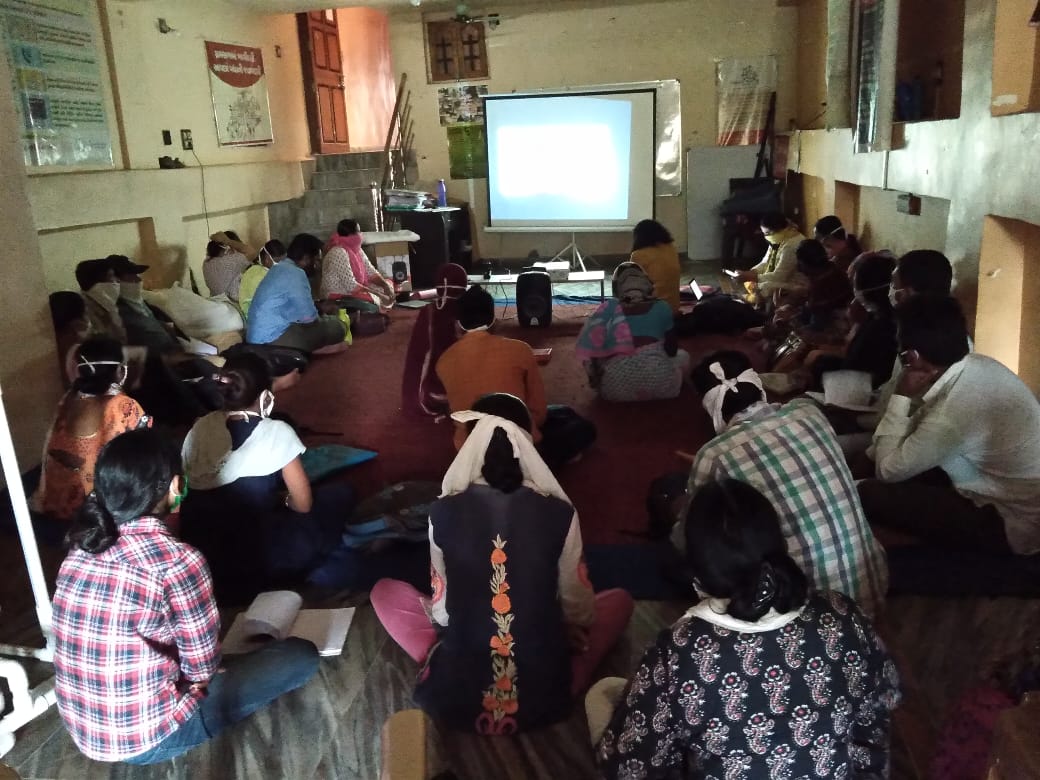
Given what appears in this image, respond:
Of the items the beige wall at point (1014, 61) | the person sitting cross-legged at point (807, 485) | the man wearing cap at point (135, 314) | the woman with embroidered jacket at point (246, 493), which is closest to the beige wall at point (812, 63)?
the beige wall at point (1014, 61)

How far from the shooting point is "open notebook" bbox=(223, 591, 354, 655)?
240 cm

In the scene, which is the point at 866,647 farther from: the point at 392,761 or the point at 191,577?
the point at 191,577

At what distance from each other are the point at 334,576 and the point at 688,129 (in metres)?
7.36

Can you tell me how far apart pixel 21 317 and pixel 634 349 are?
279 centimetres

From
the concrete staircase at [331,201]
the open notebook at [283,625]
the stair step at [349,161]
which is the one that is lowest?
the open notebook at [283,625]

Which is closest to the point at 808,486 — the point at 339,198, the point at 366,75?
the point at 339,198

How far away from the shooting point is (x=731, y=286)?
7336mm

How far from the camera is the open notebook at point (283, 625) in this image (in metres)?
2.40

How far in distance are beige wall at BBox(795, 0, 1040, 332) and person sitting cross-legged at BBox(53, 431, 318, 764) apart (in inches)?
124

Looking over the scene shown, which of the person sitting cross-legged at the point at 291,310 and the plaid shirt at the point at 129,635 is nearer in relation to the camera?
the plaid shirt at the point at 129,635

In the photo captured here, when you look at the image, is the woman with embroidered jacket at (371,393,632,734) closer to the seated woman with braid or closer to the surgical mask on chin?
the seated woman with braid

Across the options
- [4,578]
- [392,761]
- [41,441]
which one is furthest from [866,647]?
[41,441]

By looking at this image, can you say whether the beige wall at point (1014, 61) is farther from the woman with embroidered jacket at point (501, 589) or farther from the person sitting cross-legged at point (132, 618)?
the person sitting cross-legged at point (132, 618)

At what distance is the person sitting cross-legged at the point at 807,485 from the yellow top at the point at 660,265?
3341 millimetres
